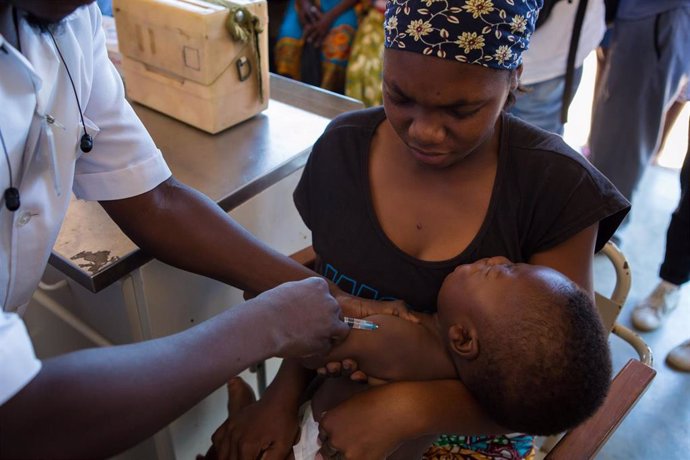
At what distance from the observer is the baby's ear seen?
1084mm

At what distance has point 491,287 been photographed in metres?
1.08

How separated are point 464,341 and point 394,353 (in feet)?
0.46

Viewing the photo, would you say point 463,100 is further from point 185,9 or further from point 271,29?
point 271,29

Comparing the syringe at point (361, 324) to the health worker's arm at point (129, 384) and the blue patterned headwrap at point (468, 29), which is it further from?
the blue patterned headwrap at point (468, 29)

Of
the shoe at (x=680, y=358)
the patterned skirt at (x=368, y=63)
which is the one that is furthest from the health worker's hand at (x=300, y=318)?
the patterned skirt at (x=368, y=63)

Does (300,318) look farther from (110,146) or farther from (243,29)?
(243,29)

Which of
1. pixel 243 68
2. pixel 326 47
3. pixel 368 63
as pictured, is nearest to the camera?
pixel 243 68

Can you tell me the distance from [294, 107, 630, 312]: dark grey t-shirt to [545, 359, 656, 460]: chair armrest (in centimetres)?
28

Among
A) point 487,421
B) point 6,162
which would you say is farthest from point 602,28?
point 6,162

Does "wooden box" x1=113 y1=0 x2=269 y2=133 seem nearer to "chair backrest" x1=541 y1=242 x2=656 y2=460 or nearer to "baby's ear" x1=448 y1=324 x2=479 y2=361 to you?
"baby's ear" x1=448 y1=324 x2=479 y2=361

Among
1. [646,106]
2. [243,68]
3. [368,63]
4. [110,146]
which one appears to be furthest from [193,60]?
[646,106]

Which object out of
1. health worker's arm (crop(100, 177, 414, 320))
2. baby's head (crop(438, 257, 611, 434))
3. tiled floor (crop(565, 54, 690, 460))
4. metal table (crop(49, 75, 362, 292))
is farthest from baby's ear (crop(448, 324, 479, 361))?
tiled floor (crop(565, 54, 690, 460))

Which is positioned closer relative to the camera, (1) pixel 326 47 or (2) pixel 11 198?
(2) pixel 11 198

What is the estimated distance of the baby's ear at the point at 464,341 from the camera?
3.56ft
